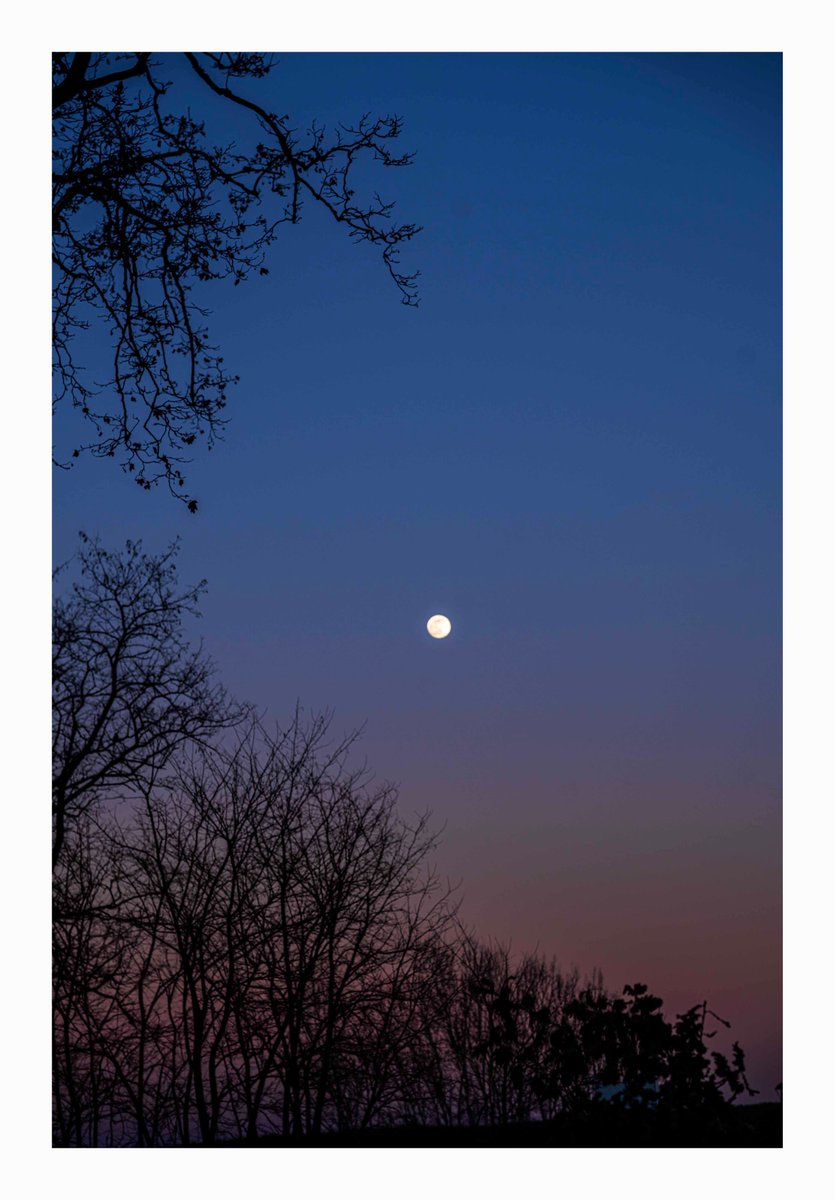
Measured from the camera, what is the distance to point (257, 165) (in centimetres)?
562

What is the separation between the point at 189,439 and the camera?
5629 mm

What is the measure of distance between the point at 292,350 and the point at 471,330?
1.15 metres

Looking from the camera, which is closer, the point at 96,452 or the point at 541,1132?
the point at 541,1132

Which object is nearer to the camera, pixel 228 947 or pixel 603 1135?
pixel 603 1135

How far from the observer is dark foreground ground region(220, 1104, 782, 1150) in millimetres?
4223

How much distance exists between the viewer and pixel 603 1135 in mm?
4305

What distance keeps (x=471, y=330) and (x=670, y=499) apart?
1.70m

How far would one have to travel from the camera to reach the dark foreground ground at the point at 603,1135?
422 cm

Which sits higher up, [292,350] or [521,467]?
[292,350]

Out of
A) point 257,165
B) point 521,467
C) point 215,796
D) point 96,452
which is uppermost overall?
point 257,165
